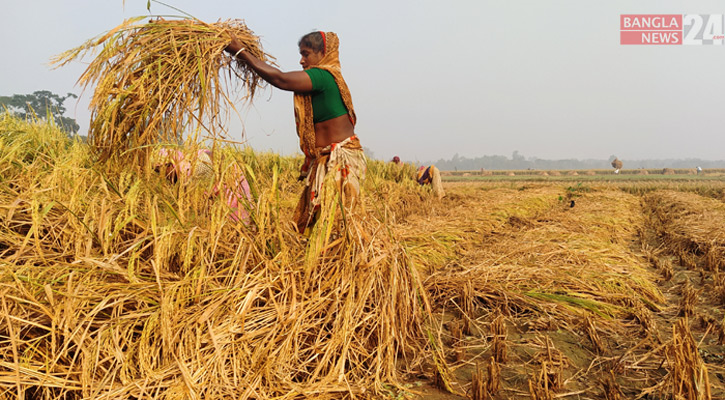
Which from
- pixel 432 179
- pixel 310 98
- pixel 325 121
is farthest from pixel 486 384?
pixel 432 179

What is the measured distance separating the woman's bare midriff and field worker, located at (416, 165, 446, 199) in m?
7.12

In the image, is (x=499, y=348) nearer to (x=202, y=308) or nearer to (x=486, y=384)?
(x=486, y=384)

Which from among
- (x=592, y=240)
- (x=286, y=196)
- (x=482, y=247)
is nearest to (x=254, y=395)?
(x=482, y=247)

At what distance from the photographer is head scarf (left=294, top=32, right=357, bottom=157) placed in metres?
2.20

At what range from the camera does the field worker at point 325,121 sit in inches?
85.0

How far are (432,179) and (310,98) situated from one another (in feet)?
24.4

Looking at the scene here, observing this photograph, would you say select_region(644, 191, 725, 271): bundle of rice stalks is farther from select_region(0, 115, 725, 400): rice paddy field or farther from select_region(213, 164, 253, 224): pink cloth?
select_region(213, 164, 253, 224): pink cloth

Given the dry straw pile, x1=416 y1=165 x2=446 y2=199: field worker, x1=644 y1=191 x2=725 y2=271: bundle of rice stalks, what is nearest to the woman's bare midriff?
the dry straw pile

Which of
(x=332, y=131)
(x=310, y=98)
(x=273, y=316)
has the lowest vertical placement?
(x=273, y=316)

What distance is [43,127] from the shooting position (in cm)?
397

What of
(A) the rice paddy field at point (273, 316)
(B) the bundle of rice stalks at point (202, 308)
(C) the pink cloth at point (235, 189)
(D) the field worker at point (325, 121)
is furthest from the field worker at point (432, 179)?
(C) the pink cloth at point (235, 189)

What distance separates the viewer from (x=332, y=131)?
2.27 meters

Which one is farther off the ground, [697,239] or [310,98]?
[310,98]

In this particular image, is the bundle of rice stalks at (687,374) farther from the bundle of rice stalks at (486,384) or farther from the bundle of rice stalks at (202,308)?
the bundle of rice stalks at (202,308)
